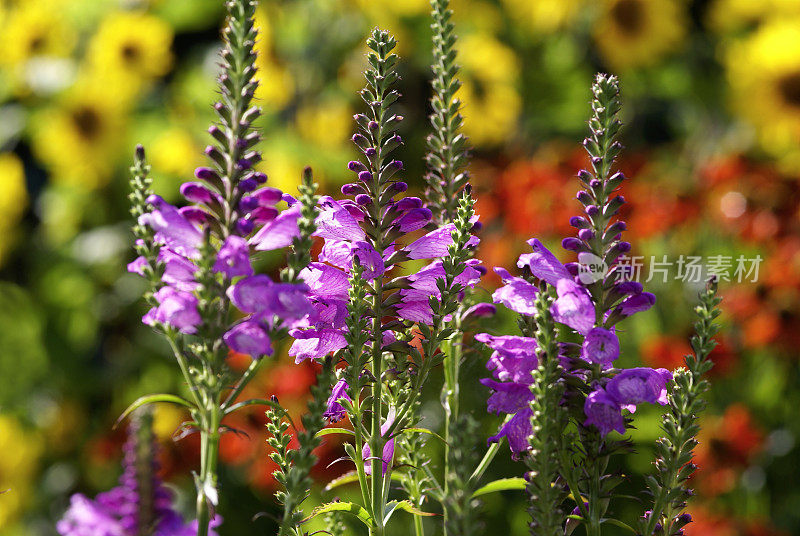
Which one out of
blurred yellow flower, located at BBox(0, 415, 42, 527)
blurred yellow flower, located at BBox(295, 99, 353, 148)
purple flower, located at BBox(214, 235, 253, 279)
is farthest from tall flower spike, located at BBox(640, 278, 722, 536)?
blurred yellow flower, located at BBox(295, 99, 353, 148)

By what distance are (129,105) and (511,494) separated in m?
2.25

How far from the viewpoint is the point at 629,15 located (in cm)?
352

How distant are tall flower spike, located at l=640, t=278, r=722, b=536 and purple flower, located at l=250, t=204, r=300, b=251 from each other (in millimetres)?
314

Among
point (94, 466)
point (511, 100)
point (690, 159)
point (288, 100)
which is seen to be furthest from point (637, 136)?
point (94, 466)

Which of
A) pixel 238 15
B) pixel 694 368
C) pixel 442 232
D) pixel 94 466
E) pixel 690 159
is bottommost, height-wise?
pixel 94 466

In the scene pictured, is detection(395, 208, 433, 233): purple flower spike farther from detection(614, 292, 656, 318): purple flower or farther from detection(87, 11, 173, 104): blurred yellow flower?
detection(87, 11, 173, 104): blurred yellow flower

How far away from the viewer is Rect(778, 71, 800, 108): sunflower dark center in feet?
10.0

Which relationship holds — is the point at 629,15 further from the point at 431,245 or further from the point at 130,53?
the point at 431,245

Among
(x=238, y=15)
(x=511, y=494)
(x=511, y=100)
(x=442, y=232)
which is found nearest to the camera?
(x=238, y=15)

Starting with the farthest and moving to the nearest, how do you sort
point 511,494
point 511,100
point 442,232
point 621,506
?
point 511,100
point 511,494
point 621,506
point 442,232

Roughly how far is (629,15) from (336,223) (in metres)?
3.17

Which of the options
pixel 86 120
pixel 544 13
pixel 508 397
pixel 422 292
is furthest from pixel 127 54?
pixel 508 397

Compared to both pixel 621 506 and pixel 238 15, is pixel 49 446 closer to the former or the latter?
pixel 621 506

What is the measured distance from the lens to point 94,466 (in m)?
3.05
